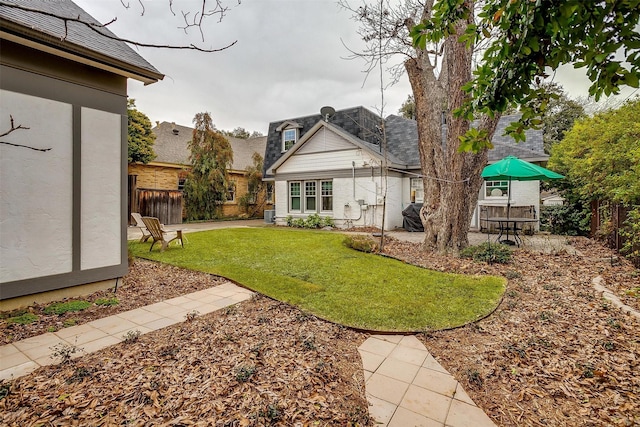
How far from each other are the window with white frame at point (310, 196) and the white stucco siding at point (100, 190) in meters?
11.2

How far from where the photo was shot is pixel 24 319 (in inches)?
154

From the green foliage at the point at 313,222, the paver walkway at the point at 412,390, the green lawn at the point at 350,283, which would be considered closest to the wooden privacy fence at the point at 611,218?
the green lawn at the point at 350,283

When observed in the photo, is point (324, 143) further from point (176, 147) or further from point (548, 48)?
point (548, 48)

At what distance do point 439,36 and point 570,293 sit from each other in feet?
16.4

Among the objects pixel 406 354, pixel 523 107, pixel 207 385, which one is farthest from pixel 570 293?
pixel 207 385

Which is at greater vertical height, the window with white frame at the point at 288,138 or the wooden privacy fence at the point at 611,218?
the window with white frame at the point at 288,138

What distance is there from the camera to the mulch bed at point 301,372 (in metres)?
2.32

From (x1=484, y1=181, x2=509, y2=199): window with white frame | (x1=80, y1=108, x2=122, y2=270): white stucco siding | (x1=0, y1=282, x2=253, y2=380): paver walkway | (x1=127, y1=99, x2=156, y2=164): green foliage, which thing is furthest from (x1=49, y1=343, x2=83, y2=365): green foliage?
(x1=484, y1=181, x2=509, y2=199): window with white frame

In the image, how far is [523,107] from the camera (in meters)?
2.15

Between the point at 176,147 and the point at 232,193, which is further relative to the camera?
the point at 232,193

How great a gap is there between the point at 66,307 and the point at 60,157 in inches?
82.1

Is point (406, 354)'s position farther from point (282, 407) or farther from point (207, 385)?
point (207, 385)

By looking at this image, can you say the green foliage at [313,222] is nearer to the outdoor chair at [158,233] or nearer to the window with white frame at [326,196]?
the window with white frame at [326,196]

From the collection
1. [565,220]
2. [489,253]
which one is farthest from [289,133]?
[565,220]
